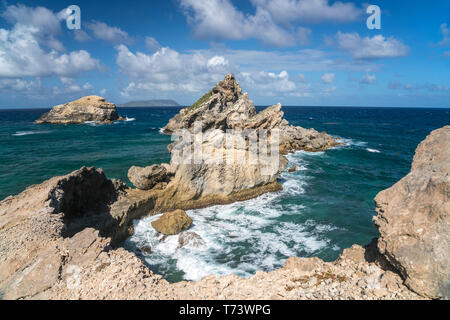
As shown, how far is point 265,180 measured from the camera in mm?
22875

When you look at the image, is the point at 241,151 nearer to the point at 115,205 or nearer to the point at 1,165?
the point at 115,205

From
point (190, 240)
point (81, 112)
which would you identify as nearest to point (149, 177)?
point (190, 240)

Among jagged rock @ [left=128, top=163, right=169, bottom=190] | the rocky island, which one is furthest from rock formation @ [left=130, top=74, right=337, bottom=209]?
the rocky island

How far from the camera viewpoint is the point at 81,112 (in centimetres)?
9381

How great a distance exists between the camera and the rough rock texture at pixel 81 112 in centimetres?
9219

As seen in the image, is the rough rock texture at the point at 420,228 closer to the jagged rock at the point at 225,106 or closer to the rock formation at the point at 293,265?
the rock formation at the point at 293,265

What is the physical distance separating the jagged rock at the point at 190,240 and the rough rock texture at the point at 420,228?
33.1 ft

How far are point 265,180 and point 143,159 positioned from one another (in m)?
22.2

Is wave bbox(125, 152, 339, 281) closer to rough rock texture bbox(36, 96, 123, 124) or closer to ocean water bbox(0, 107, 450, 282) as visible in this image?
ocean water bbox(0, 107, 450, 282)

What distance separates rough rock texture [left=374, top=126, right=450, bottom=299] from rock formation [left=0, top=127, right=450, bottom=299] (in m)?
0.02

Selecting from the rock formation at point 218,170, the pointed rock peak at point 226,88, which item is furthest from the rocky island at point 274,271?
the pointed rock peak at point 226,88

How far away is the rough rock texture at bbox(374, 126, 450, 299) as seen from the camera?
6402 mm

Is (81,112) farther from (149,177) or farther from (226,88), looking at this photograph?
(149,177)
